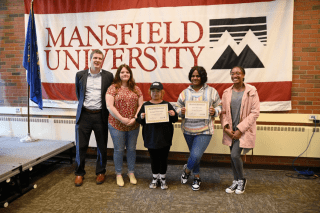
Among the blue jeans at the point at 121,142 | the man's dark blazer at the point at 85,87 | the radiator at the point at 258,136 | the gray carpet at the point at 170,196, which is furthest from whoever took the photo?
the radiator at the point at 258,136

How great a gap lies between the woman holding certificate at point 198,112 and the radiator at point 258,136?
35.2 inches

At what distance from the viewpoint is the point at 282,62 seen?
3.11 m

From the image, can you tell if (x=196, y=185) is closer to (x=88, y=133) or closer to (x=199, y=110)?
(x=199, y=110)

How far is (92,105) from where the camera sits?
8.96ft

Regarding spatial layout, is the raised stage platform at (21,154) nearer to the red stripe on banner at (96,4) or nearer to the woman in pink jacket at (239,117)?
the red stripe on banner at (96,4)

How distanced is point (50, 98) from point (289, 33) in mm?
3814

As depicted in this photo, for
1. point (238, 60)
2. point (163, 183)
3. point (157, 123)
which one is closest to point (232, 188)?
point (163, 183)

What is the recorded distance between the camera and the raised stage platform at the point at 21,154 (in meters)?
2.43

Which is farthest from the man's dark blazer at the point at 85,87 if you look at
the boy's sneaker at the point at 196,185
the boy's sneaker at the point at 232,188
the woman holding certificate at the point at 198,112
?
the boy's sneaker at the point at 232,188

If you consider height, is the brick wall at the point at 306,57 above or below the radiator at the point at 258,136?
above

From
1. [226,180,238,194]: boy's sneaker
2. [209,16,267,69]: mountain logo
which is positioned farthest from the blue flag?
[226,180,238,194]: boy's sneaker

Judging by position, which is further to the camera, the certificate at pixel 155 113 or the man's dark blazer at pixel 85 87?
the man's dark blazer at pixel 85 87

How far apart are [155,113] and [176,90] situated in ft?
3.65

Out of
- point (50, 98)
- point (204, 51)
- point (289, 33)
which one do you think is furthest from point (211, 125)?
point (50, 98)
